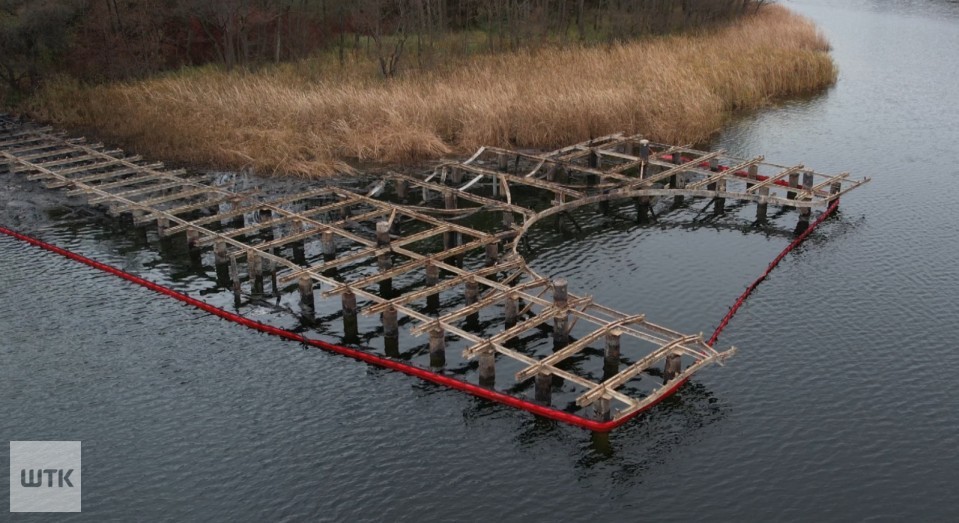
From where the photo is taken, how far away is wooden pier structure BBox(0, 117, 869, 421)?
1017 inches

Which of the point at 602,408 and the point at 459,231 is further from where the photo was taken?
the point at 459,231

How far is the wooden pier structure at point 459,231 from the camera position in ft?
84.8

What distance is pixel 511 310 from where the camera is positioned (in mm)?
27906

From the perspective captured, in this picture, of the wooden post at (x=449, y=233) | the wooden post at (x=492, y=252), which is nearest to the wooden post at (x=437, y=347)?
the wooden post at (x=492, y=252)

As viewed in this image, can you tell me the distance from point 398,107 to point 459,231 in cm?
1546

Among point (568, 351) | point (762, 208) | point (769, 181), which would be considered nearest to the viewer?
point (568, 351)

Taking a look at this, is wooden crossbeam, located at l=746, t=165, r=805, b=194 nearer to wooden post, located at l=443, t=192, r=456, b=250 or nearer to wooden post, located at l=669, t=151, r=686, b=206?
wooden post, located at l=669, t=151, r=686, b=206

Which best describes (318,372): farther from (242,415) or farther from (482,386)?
(482,386)

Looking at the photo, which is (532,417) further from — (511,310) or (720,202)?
(720,202)

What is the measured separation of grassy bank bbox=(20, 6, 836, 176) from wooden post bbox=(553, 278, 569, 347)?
19.9 metres

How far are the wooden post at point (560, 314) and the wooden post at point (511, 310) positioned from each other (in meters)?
1.57

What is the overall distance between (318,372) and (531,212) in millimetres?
12381

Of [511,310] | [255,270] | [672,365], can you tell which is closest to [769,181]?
[511,310]

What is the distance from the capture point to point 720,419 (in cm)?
2425
